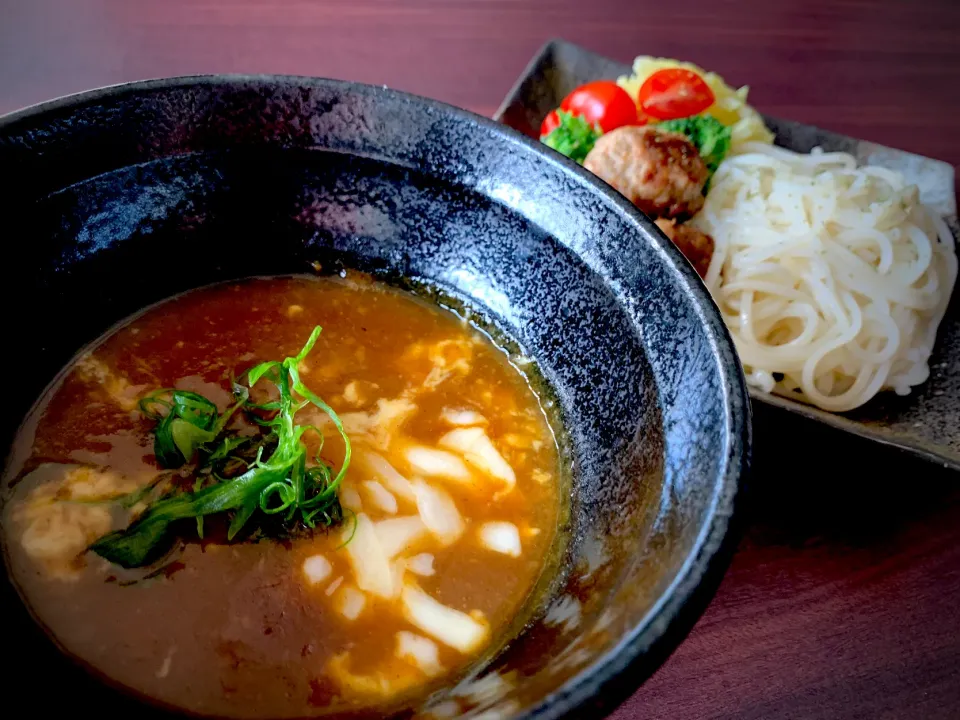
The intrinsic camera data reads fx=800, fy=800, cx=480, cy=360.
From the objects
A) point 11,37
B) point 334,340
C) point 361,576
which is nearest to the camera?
point 361,576

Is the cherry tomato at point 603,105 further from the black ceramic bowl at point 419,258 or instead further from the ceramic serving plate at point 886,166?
the black ceramic bowl at point 419,258

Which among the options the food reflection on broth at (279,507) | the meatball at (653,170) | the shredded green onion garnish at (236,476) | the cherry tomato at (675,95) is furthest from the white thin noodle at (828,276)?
the shredded green onion garnish at (236,476)

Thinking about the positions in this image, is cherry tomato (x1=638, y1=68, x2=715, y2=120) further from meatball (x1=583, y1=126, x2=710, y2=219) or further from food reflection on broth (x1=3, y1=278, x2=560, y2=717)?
food reflection on broth (x1=3, y1=278, x2=560, y2=717)

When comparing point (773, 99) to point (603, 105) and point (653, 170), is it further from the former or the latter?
point (653, 170)

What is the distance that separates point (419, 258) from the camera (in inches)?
65.9

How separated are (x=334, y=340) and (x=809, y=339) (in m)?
1.21

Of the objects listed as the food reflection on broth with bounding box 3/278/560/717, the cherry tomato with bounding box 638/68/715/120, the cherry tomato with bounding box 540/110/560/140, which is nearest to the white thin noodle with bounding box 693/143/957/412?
the cherry tomato with bounding box 638/68/715/120

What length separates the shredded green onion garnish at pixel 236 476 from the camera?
1.21 m

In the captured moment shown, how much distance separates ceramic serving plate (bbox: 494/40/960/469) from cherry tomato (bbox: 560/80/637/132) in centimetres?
18

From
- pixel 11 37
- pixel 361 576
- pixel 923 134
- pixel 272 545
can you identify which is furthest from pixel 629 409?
pixel 11 37

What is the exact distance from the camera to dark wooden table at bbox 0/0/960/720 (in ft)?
4.51

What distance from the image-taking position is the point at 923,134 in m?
2.70

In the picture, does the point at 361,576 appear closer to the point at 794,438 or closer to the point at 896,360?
the point at 794,438

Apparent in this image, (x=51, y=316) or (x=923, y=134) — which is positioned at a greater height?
(x=51, y=316)
